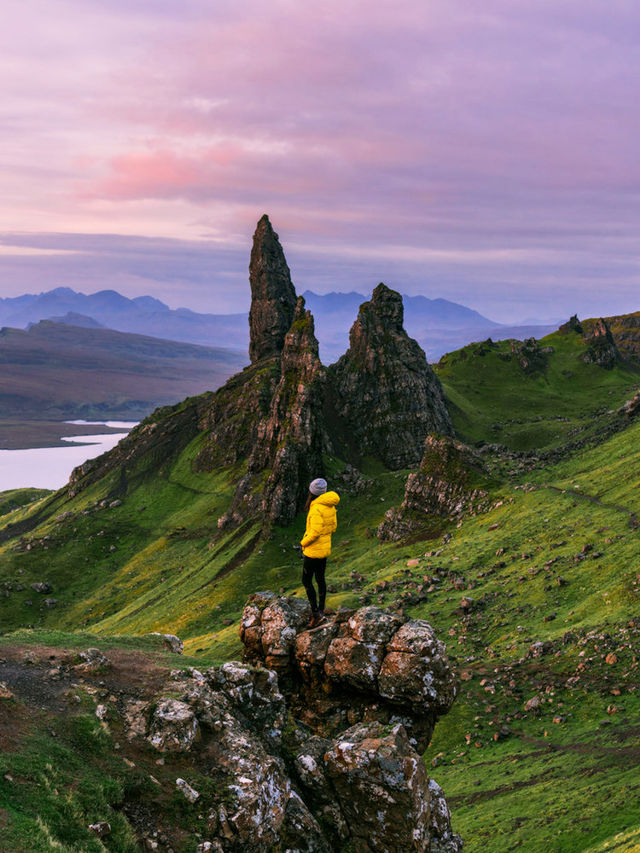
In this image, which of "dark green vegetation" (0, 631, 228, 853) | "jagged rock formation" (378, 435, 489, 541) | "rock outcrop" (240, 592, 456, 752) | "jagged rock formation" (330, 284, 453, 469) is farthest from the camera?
"jagged rock formation" (330, 284, 453, 469)

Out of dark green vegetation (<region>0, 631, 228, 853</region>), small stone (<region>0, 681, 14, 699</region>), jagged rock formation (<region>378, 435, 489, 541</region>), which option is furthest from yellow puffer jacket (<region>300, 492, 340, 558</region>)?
jagged rock formation (<region>378, 435, 489, 541</region>)

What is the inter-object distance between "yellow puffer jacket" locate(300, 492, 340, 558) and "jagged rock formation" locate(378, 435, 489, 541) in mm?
77736

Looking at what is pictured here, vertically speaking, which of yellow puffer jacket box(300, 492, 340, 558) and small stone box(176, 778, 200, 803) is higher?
yellow puffer jacket box(300, 492, 340, 558)

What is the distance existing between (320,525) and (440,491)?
84041mm

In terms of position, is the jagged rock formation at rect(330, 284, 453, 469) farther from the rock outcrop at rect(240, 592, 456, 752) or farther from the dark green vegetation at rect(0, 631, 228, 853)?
the dark green vegetation at rect(0, 631, 228, 853)

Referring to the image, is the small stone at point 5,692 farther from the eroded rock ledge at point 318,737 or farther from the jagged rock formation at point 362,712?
the jagged rock formation at point 362,712

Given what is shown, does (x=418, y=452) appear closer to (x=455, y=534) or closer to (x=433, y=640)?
(x=455, y=534)

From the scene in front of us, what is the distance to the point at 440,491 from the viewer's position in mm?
109000

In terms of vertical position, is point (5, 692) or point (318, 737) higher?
point (5, 692)

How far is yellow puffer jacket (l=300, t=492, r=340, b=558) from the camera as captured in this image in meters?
28.5

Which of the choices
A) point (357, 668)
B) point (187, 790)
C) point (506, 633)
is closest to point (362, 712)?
point (357, 668)

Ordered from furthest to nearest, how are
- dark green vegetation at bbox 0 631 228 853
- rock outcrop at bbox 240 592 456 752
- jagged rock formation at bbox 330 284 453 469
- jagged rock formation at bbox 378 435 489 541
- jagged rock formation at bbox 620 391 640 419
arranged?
jagged rock formation at bbox 330 284 453 469
jagged rock formation at bbox 620 391 640 419
jagged rock formation at bbox 378 435 489 541
rock outcrop at bbox 240 592 456 752
dark green vegetation at bbox 0 631 228 853

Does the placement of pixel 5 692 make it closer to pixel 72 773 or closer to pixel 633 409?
pixel 72 773

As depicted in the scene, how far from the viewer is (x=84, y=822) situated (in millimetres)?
17266
